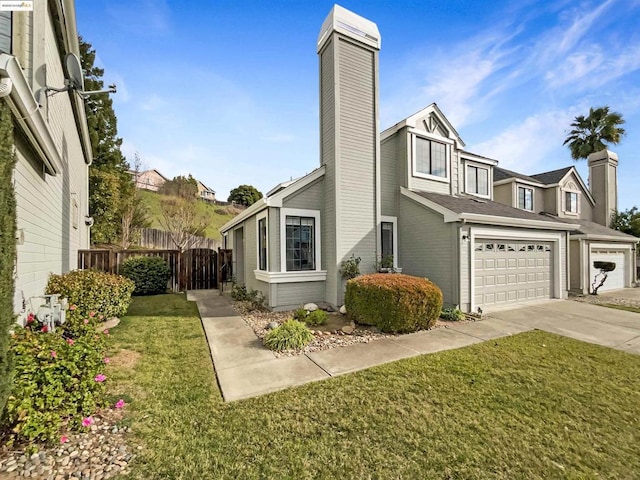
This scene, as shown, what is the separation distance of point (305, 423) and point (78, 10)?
38.6ft

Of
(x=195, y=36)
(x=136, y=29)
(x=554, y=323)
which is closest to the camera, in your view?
(x=554, y=323)

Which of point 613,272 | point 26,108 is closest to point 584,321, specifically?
point 613,272

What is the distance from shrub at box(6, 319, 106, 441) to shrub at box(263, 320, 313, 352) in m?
2.69

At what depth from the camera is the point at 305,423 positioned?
319 centimetres

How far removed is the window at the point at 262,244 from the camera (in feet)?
30.7

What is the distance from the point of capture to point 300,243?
356 inches

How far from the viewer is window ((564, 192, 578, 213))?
57.8 feet

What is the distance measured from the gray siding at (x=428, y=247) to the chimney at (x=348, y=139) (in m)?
1.48

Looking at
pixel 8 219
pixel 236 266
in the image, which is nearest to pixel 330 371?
pixel 8 219

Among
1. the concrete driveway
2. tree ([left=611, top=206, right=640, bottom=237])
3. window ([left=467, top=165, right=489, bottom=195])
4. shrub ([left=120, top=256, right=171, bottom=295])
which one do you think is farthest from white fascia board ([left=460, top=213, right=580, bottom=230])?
tree ([left=611, top=206, right=640, bottom=237])

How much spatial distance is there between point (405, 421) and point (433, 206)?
7.23 m

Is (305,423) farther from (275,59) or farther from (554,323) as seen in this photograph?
(275,59)

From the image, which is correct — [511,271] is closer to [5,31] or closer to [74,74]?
[5,31]

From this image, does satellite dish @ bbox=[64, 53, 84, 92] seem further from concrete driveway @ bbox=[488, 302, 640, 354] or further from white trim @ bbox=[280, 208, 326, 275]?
concrete driveway @ bbox=[488, 302, 640, 354]
